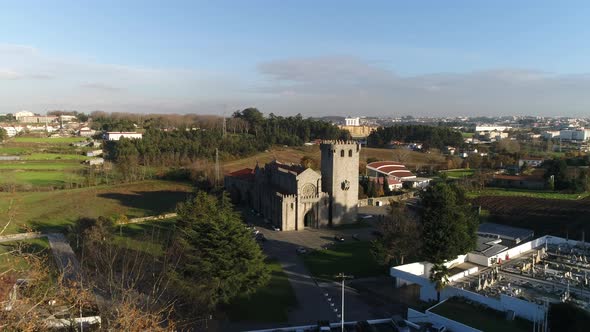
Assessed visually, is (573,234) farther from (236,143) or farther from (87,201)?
(236,143)

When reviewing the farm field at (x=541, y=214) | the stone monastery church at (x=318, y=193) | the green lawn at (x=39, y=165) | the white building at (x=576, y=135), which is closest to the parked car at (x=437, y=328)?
the stone monastery church at (x=318, y=193)

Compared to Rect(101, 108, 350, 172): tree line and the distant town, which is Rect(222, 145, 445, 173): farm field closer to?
the distant town

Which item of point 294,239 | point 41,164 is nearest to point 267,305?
point 294,239

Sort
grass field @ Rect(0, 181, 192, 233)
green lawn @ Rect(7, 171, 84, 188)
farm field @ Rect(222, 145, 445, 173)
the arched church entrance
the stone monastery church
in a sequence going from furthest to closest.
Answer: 1. farm field @ Rect(222, 145, 445, 173)
2. green lawn @ Rect(7, 171, 84, 188)
3. grass field @ Rect(0, 181, 192, 233)
4. the arched church entrance
5. the stone monastery church

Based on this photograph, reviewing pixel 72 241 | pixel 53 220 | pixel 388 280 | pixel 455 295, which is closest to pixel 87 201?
pixel 53 220

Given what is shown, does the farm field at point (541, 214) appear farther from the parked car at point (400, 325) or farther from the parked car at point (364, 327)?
the parked car at point (364, 327)

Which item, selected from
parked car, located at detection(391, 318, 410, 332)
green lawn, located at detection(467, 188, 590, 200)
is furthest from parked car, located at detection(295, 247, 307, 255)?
green lawn, located at detection(467, 188, 590, 200)

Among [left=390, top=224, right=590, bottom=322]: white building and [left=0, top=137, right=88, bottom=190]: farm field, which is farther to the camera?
[left=0, top=137, right=88, bottom=190]: farm field

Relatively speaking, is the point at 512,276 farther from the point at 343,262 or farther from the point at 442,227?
the point at 343,262
